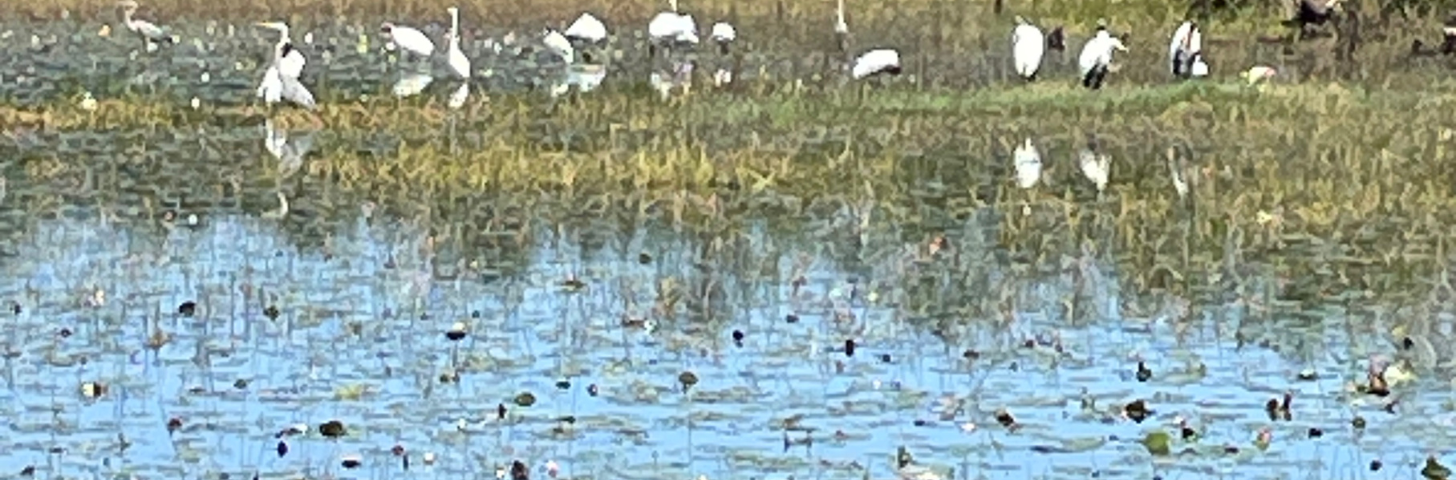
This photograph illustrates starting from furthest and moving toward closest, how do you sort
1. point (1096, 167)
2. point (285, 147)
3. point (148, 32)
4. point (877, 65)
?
point (148, 32) → point (877, 65) → point (285, 147) → point (1096, 167)

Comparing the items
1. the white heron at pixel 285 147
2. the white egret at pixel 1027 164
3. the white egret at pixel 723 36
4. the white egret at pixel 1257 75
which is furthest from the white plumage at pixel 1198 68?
the white heron at pixel 285 147

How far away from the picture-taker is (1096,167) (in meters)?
20.6

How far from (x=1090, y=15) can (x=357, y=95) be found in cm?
1301

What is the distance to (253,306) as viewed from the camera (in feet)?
48.0

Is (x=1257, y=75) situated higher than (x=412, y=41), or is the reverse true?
(x=412, y=41)

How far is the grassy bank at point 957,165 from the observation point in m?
17.1

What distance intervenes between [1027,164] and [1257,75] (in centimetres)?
683

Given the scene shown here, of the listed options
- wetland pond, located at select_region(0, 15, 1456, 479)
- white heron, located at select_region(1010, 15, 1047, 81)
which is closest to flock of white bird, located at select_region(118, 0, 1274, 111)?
white heron, located at select_region(1010, 15, 1047, 81)

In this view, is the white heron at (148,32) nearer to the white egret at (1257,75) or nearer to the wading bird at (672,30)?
the wading bird at (672,30)

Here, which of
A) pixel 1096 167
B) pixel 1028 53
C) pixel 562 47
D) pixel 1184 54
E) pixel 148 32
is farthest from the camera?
pixel 148 32

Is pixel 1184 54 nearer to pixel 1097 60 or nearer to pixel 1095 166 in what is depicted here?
pixel 1097 60

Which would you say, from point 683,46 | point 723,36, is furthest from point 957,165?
point 683,46

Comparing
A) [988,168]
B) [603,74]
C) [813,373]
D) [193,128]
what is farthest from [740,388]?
[603,74]

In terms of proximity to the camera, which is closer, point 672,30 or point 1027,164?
point 1027,164
